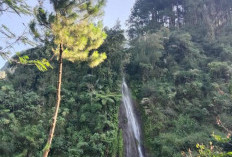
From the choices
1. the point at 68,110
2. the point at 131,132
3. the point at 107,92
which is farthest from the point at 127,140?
the point at 68,110

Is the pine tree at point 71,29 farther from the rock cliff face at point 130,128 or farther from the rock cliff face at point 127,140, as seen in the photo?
the rock cliff face at point 130,128

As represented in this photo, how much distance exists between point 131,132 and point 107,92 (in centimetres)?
339

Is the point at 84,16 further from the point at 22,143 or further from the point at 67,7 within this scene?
the point at 22,143

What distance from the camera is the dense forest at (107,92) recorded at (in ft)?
19.9

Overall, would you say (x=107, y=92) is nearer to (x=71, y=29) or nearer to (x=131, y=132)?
(x=131, y=132)

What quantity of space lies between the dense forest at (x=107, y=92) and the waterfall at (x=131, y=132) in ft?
1.33

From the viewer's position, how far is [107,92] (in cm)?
1403

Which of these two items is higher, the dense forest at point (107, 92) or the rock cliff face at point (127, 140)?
the dense forest at point (107, 92)

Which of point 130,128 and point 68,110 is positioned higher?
point 68,110

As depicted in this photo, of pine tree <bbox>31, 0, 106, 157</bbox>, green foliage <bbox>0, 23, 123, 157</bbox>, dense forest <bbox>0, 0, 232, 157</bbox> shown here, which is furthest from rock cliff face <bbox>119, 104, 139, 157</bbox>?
pine tree <bbox>31, 0, 106, 157</bbox>

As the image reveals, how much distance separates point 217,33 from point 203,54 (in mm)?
5480

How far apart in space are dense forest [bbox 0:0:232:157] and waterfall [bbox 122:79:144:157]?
406mm

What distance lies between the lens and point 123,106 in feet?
47.0

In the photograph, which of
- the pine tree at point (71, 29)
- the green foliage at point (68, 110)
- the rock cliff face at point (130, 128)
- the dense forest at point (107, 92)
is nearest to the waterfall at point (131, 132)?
the rock cliff face at point (130, 128)
